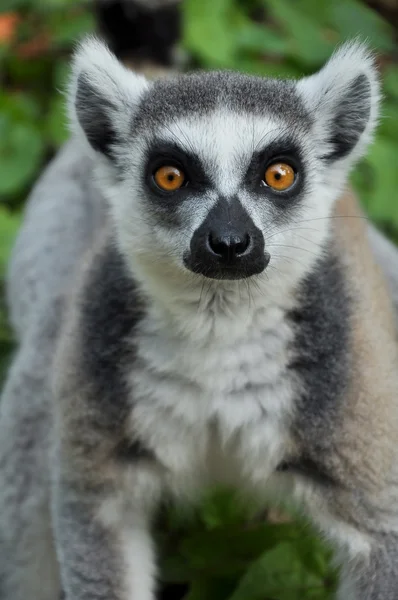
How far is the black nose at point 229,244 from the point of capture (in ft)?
9.39

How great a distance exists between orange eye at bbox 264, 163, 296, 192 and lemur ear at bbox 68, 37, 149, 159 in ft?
1.83

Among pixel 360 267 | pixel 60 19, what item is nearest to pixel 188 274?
pixel 360 267

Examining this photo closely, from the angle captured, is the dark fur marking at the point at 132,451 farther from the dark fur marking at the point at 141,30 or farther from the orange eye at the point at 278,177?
the dark fur marking at the point at 141,30

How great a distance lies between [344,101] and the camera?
3.34 m

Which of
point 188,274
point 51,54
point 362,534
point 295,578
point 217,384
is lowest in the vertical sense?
point 295,578

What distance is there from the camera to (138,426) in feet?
11.1

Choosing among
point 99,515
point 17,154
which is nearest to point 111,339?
point 99,515

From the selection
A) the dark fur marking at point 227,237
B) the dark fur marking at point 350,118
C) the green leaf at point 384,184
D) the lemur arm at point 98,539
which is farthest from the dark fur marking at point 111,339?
the green leaf at point 384,184

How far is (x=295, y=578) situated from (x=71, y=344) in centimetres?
122

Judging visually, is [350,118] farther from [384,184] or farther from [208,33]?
[208,33]

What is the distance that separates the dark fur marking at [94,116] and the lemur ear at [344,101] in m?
0.64

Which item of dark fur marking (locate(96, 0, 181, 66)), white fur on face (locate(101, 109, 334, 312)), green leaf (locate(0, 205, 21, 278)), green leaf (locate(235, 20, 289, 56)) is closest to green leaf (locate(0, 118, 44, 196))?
green leaf (locate(0, 205, 21, 278))

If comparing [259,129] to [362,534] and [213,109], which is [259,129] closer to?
[213,109]

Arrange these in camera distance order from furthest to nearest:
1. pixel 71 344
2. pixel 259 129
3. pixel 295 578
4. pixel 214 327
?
pixel 295 578, pixel 71 344, pixel 214 327, pixel 259 129
